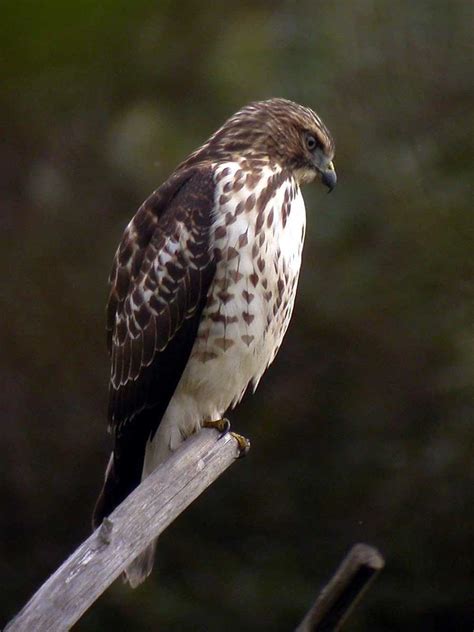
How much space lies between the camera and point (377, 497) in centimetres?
516


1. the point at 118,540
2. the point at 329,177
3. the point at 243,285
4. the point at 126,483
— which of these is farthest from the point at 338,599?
the point at 329,177

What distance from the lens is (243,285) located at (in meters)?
3.40

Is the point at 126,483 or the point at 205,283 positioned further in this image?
the point at 126,483

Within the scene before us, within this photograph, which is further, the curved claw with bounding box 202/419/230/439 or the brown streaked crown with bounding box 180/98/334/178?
the brown streaked crown with bounding box 180/98/334/178

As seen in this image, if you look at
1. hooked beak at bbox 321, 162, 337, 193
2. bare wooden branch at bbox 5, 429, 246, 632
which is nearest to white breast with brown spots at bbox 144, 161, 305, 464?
hooked beak at bbox 321, 162, 337, 193

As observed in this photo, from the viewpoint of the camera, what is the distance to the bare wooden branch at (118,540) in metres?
2.27

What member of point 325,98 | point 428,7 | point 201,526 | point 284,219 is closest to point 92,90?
point 325,98

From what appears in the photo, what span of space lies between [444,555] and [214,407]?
1721mm

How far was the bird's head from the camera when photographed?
369cm

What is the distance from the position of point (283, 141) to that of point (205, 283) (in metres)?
0.52

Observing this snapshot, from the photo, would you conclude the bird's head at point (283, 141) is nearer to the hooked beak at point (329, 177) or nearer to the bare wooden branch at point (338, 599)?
the hooked beak at point (329, 177)

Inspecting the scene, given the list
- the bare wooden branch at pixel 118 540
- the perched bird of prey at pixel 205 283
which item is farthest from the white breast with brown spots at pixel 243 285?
the bare wooden branch at pixel 118 540

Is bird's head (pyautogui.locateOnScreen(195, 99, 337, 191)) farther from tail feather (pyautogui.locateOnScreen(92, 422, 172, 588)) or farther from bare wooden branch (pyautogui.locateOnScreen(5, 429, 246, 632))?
bare wooden branch (pyautogui.locateOnScreen(5, 429, 246, 632))

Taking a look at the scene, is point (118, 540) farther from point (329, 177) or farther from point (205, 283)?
point (329, 177)
